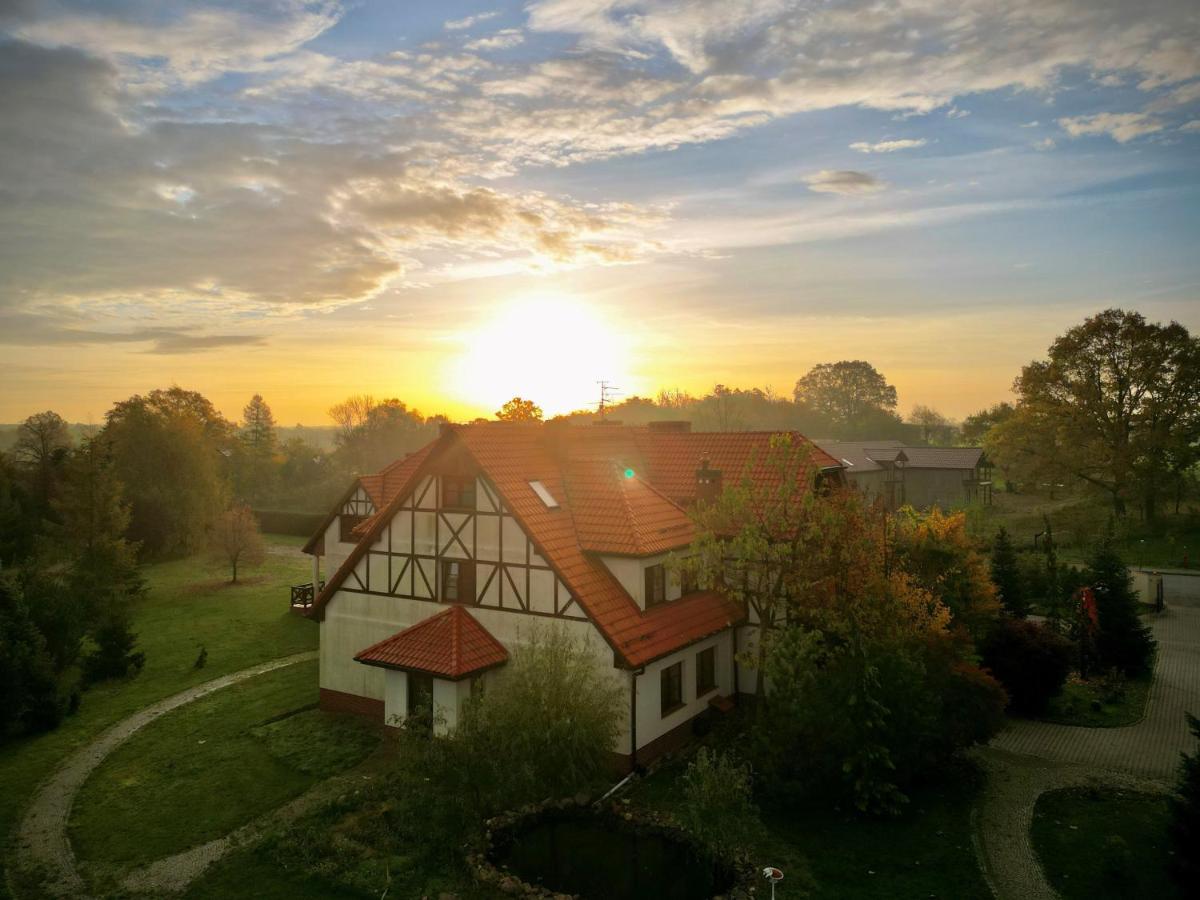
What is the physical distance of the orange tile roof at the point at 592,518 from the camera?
18.9m

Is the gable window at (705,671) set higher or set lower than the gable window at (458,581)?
lower

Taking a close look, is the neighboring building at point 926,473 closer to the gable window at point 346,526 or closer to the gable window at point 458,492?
the gable window at point 346,526

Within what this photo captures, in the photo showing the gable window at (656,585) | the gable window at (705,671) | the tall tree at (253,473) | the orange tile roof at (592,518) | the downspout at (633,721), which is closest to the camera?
the downspout at (633,721)

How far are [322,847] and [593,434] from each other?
1613 centimetres

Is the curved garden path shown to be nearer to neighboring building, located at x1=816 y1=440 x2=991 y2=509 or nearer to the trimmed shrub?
the trimmed shrub

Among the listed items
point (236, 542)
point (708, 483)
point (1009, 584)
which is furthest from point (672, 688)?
point (236, 542)

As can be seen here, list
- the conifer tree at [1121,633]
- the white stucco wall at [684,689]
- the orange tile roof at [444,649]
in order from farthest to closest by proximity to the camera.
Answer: the conifer tree at [1121,633] → the orange tile roof at [444,649] → the white stucco wall at [684,689]

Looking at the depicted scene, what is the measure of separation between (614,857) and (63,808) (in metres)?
13.3

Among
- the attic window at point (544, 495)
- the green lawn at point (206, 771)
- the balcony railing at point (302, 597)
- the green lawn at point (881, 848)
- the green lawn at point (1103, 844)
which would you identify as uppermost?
the attic window at point (544, 495)

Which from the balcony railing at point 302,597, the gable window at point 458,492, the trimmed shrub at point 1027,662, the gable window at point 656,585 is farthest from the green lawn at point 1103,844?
the balcony railing at point 302,597

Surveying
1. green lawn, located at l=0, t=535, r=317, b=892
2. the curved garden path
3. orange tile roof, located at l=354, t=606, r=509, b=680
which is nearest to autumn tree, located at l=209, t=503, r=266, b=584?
green lawn, located at l=0, t=535, r=317, b=892

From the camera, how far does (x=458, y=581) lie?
2097cm

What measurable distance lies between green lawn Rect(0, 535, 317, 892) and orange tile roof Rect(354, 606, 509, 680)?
889 centimetres

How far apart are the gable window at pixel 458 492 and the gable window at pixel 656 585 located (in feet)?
17.7
